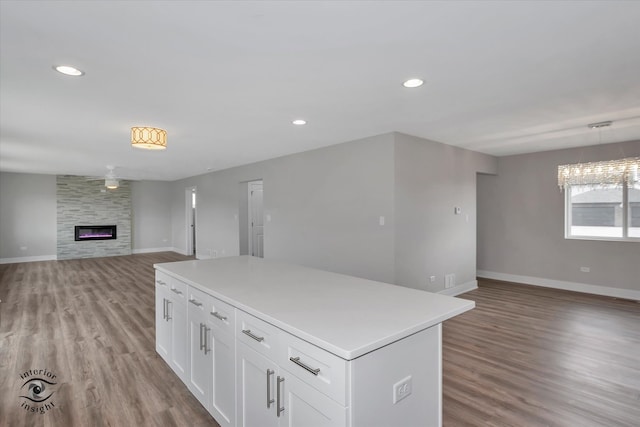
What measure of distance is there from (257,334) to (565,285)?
610cm

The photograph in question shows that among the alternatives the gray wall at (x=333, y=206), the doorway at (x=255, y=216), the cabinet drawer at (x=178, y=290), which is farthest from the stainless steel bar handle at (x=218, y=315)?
the doorway at (x=255, y=216)

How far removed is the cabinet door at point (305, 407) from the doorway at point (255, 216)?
652 cm

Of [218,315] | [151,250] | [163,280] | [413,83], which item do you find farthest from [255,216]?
[218,315]

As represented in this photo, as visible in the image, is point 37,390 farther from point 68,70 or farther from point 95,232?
point 95,232

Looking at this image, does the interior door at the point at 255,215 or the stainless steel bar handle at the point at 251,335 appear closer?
the stainless steel bar handle at the point at 251,335

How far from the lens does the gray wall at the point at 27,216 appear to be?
8.66m

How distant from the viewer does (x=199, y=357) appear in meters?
2.29

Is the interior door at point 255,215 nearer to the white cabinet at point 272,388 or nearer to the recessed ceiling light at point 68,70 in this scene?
the recessed ceiling light at point 68,70

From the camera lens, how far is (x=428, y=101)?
3.14 meters

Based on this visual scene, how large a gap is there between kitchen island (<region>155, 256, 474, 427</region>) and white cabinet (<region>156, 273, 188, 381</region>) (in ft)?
0.15

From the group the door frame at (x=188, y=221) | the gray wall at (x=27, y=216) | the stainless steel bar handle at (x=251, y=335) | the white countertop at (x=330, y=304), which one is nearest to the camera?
the white countertop at (x=330, y=304)

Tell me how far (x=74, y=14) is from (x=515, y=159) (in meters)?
6.74

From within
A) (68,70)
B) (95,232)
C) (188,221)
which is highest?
(68,70)

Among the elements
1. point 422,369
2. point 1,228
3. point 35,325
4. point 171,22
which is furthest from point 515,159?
point 1,228
